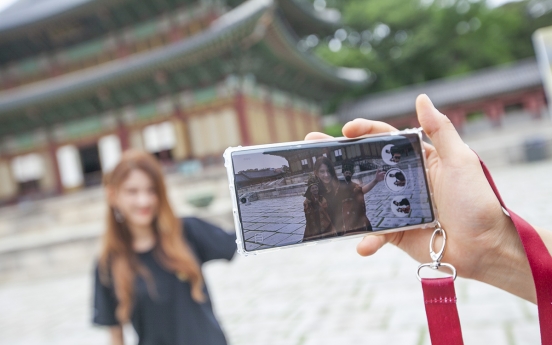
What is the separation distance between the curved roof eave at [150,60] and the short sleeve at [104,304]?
925cm

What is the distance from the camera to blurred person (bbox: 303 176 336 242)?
47.5 inches

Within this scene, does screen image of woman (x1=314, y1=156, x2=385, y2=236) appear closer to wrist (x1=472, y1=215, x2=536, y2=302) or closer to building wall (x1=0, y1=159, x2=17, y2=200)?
wrist (x1=472, y1=215, x2=536, y2=302)

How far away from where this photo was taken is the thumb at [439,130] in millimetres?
1269

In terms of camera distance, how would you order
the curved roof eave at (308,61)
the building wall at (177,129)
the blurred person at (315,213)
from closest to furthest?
the blurred person at (315,213), the curved roof eave at (308,61), the building wall at (177,129)

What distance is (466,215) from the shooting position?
4.32 ft

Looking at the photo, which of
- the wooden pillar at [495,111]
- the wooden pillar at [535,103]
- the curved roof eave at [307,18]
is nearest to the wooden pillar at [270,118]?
the curved roof eave at [307,18]

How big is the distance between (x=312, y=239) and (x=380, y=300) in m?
3.16

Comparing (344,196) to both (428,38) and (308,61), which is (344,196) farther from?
(428,38)

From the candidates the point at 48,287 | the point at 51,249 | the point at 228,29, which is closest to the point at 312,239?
the point at 48,287

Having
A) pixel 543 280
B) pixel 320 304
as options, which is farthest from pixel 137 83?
pixel 543 280

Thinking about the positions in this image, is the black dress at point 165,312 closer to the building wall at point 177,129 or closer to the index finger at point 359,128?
the index finger at point 359,128

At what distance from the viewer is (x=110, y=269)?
213 cm

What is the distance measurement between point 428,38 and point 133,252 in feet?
83.9

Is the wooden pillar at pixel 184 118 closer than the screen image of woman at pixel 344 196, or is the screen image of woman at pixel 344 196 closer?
the screen image of woman at pixel 344 196
